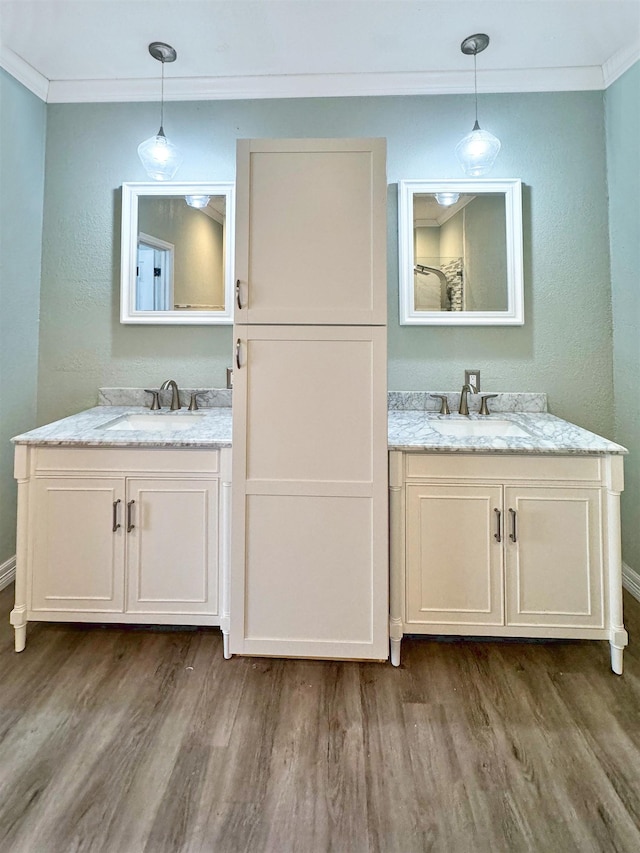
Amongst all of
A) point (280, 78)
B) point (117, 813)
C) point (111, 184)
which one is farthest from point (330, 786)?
point (280, 78)

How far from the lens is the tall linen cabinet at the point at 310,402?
154cm

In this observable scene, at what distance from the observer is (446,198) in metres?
2.22

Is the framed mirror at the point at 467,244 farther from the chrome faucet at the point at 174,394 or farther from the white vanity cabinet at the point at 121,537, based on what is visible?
the white vanity cabinet at the point at 121,537

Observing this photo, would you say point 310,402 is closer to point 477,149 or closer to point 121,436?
point 121,436

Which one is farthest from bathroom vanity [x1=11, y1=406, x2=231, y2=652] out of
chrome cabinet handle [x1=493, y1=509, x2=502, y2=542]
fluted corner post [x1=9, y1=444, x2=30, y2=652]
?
chrome cabinet handle [x1=493, y1=509, x2=502, y2=542]

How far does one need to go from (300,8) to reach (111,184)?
122 cm

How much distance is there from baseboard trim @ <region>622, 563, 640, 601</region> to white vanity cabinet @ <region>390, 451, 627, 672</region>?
66 centimetres

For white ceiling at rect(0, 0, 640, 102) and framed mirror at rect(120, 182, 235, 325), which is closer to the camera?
white ceiling at rect(0, 0, 640, 102)

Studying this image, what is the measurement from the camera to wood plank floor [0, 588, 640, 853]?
3.47ft

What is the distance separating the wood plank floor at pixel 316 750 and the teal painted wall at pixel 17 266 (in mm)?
945

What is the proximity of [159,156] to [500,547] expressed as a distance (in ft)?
7.71

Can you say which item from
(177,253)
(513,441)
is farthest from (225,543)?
(177,253)

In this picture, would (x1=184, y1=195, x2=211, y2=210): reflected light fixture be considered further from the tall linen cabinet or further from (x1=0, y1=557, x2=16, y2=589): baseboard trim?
(x1=0, y1=557, x2=16, y2=589): baseboard trim

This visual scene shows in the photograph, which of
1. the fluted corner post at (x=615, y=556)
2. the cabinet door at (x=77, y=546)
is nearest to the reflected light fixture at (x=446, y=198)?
the fluted corner post at (x=615, y=556)
